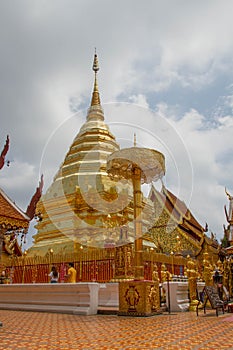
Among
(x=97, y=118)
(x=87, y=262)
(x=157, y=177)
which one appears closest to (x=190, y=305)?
(x=157, y=177)

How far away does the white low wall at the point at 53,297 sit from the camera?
1001cm

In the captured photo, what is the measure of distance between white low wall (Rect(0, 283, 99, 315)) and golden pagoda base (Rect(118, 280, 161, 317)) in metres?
0.95

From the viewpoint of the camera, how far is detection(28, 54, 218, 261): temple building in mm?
19312

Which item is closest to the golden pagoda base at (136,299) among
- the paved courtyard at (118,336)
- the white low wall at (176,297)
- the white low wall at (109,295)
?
the white low wall at (176,297)

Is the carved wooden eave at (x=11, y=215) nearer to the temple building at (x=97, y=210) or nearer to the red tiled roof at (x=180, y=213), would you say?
the temple building at (x=97, y=210)

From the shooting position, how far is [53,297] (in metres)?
11.0

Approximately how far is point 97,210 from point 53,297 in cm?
946

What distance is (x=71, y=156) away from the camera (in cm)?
2469

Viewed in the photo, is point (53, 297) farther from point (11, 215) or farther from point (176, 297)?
point (176, 297)

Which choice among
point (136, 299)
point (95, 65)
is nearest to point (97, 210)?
point (136, 299)

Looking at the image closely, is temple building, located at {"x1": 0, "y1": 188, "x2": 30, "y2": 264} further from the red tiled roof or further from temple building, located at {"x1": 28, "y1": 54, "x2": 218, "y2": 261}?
the red tiled roof

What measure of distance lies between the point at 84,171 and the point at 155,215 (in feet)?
20.3

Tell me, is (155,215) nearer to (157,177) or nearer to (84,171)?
(84,171)

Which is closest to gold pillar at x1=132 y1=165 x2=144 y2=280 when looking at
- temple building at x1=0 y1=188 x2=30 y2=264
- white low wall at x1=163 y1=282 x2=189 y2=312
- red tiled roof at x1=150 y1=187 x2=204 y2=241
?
white low wall at x1=163 y1=282 x2=189 y2=312
